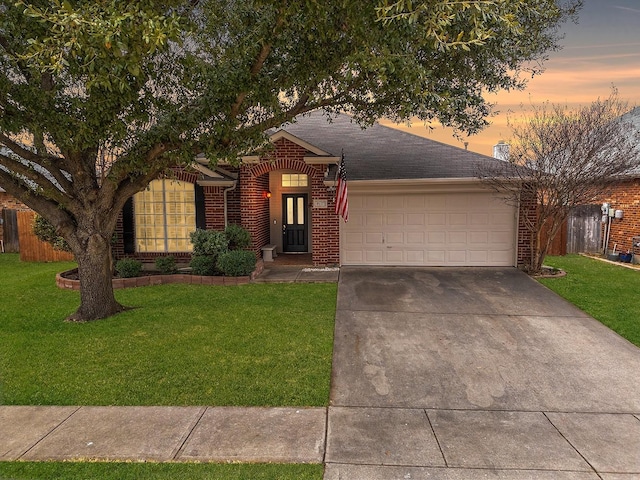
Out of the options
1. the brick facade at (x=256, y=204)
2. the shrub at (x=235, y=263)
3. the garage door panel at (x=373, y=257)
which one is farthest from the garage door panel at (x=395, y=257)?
the shrub at (x=235, y=263)

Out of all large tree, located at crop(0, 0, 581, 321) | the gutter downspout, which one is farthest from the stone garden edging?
large tree, located at crop(0, 0, 581, 321)

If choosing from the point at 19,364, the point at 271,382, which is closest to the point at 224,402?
the point at 271,382

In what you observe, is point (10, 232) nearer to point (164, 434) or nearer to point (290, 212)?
point (290, 212)

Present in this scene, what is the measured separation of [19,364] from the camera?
5953 mm

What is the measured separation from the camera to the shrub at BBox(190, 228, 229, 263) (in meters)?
11.2

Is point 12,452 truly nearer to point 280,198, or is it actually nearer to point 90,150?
point 90,150

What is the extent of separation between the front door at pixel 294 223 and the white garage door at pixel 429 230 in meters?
2.61

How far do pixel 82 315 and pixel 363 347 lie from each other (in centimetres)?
539

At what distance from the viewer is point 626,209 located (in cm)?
1408

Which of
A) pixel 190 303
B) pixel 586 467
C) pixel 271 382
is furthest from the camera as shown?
pixel 190 303

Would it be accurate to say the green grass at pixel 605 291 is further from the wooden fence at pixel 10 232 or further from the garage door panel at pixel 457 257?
the wooden fence at pixel 10 232

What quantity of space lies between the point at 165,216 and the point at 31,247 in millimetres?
6435

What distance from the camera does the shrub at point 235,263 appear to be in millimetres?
10836

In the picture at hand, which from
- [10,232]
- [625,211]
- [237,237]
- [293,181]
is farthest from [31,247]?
[625,211]
